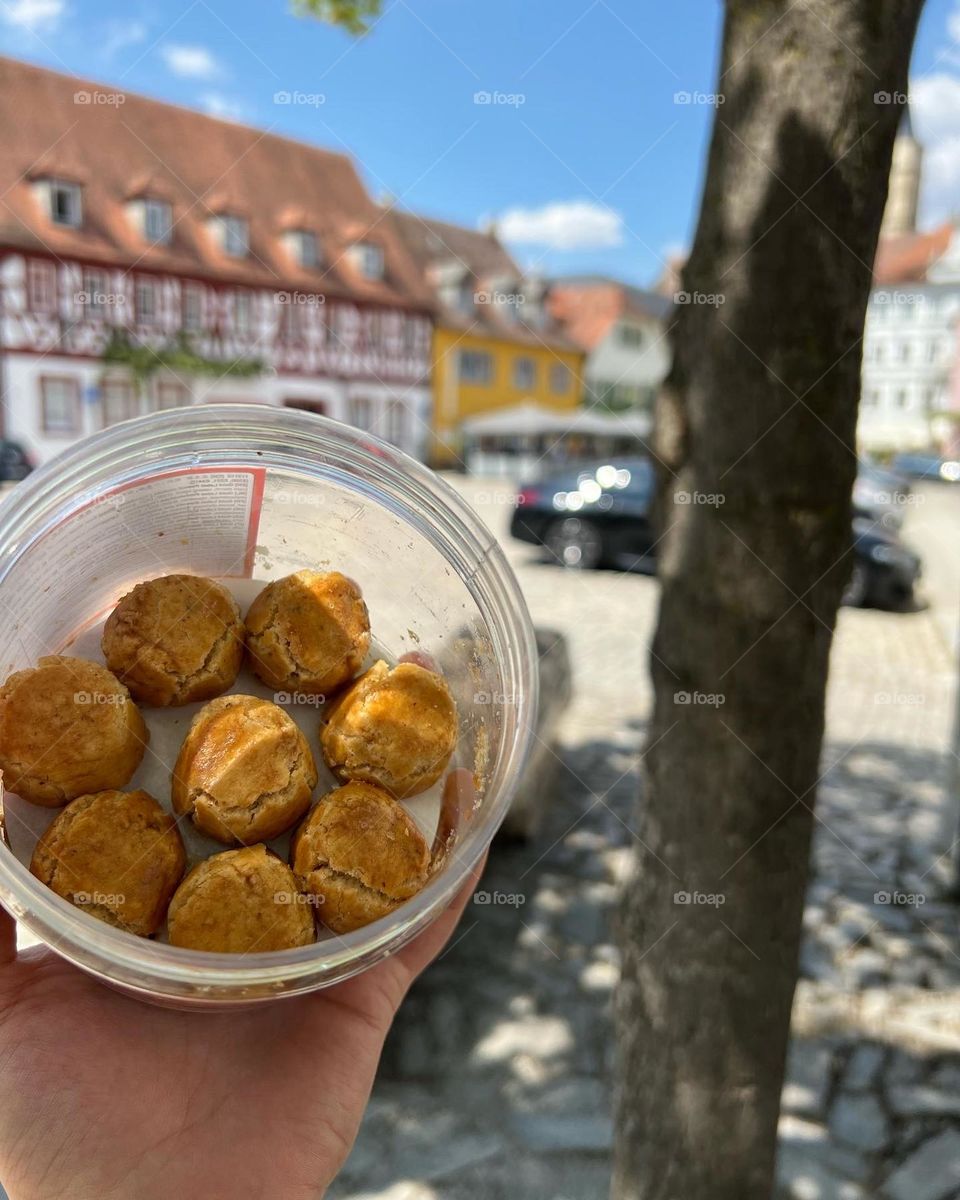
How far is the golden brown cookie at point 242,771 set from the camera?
1475 millimetres

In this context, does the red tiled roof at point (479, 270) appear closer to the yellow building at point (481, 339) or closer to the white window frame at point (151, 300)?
the yellow building at point (481, 339)

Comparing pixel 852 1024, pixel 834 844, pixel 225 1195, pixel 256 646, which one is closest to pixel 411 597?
pixel 256 646

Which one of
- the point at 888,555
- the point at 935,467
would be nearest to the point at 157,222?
the point at 888,555

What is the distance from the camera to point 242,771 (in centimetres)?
146

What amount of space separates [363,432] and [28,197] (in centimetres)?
2546

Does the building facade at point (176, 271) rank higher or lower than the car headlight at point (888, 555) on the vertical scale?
higher

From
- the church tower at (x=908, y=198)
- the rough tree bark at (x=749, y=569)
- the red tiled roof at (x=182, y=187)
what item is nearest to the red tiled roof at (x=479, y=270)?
the red tiled roof at (x=182, y=187)

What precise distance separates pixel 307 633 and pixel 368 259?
3072 cm

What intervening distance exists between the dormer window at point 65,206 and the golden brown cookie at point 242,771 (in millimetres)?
24752

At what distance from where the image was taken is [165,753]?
166 cm

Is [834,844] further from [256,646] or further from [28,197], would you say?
[28,197]

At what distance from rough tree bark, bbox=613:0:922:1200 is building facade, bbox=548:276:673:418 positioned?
122ft

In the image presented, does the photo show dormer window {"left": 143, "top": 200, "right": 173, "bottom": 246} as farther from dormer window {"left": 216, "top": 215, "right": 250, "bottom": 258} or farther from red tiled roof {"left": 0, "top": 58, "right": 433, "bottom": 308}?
dormer window {"left": 216, "top": 215, "right": 250, "bottom": 258}

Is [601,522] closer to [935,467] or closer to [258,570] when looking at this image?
[258,570]
